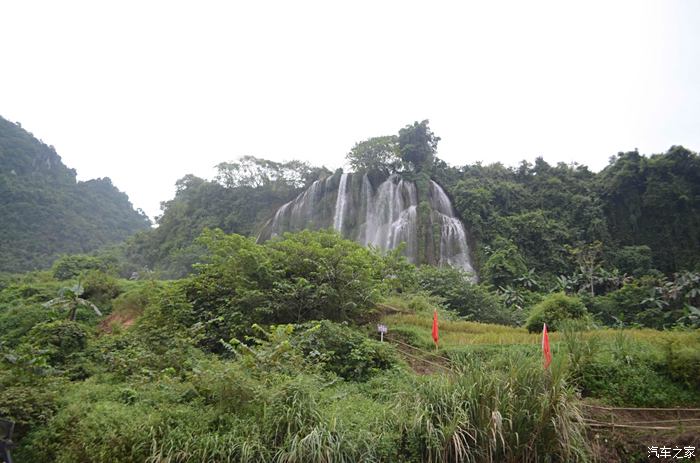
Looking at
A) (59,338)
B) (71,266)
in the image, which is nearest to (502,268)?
(59,338)

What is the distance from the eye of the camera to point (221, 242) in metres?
9.91

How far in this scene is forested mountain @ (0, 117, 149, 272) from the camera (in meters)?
35.3

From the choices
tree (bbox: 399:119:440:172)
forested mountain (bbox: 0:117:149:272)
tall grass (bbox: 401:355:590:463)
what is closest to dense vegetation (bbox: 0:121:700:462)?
tall grass (bbox: 401:355:590:463)

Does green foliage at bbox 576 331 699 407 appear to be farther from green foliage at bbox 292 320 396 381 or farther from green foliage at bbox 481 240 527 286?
→ green foliage at bbox 481 240 527 286

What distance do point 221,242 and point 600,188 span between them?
1269 inches

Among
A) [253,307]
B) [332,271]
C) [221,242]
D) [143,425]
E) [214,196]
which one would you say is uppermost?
[214,196]

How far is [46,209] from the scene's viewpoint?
4044 cm

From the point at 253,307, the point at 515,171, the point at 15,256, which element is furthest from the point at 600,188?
the point at 15,256

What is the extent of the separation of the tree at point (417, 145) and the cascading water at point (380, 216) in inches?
106

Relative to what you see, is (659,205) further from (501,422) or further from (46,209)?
(46,209)

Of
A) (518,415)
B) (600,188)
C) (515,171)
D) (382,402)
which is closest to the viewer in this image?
(518,415)

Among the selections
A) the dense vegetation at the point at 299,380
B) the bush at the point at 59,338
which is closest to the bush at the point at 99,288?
the dense vegetation at the point at 299,380

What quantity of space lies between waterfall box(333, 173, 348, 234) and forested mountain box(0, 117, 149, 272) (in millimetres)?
24833

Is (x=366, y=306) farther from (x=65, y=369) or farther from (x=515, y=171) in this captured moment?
(x=515, y=171)
